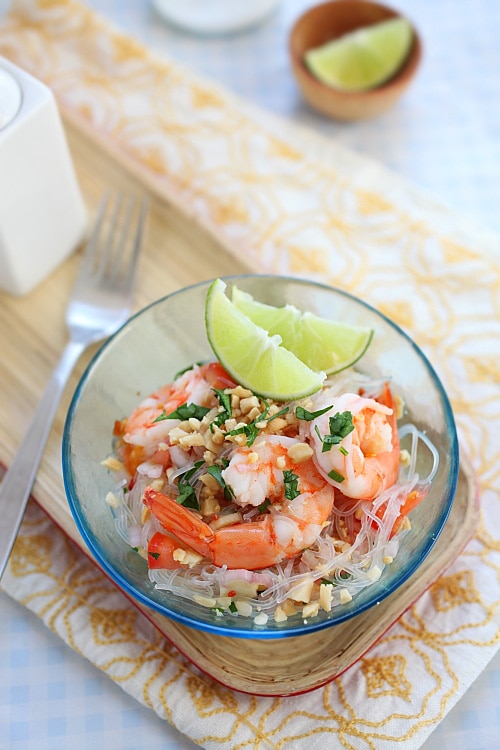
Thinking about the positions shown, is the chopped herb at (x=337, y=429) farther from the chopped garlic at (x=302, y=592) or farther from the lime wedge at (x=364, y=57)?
the lime wedge at (x=364, y=57)

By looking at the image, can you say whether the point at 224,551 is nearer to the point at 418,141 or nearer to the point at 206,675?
the point at 206,675

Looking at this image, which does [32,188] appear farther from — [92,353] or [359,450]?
[359,450]

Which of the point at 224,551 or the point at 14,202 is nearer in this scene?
the point at 224,551

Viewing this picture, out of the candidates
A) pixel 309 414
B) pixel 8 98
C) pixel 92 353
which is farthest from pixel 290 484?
pixel 8 98

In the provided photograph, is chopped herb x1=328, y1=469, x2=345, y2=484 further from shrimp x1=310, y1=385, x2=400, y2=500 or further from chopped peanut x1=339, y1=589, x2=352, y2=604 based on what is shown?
chopped peanut x1=339, y1=589, x2=352, y2=604

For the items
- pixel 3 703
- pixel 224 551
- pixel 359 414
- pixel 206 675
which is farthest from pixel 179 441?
pixel 3 703

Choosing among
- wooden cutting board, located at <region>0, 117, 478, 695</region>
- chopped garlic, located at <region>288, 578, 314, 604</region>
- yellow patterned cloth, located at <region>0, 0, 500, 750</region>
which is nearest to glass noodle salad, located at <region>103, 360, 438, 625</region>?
chopped garlic, located at <region>288, 578, 314, 604</region>
